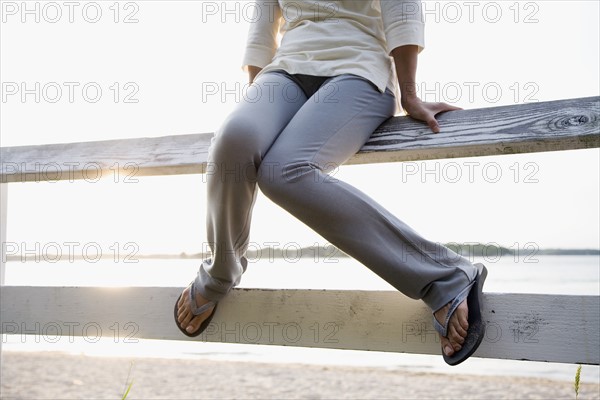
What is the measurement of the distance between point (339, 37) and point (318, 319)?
745 mm

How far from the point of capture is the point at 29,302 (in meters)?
1.66

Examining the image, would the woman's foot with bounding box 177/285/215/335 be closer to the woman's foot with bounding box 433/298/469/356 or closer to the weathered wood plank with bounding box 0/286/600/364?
the weathered wood plank with bounding box 0/286/600/364

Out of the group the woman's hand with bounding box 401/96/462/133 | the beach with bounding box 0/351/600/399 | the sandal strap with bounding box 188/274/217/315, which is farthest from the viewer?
the beach with bounding box 0/351/600/399

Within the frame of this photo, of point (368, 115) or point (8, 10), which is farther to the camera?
point (8, 10)

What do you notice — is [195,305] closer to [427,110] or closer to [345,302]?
[345,302]

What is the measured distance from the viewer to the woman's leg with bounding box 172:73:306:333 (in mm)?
1319

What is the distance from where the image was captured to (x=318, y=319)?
1.36 m

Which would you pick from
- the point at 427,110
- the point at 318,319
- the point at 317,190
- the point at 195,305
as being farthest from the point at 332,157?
the point at 195,305

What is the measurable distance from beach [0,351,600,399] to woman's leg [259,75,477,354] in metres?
2.75

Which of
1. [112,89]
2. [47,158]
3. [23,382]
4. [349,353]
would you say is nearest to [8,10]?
[112,89]

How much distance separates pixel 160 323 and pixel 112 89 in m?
1.30

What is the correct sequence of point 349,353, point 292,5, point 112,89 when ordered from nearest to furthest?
point 292,5
point 112,89
point 349,353

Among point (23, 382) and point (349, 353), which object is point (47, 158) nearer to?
point (23, 382)

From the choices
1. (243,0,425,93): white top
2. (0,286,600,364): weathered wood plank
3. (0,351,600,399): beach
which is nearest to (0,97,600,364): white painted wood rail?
(0,286,600,364): weathered wood plank
